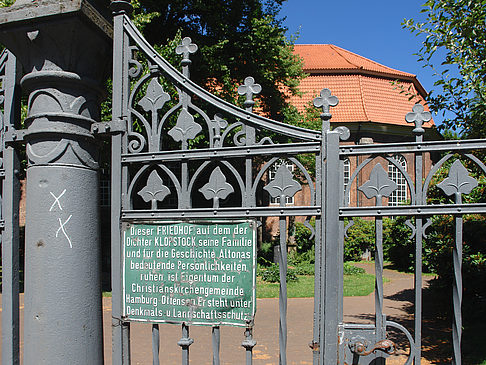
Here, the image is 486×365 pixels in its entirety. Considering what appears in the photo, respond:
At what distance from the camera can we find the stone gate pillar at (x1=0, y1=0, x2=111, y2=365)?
252 centimetres

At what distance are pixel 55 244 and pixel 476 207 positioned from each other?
8.18 ft

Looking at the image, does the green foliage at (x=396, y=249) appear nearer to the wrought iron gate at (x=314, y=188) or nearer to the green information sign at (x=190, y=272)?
the wrought iron gate at (x=314, y=188)

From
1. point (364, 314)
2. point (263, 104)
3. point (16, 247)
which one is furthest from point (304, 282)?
point (16, 247)

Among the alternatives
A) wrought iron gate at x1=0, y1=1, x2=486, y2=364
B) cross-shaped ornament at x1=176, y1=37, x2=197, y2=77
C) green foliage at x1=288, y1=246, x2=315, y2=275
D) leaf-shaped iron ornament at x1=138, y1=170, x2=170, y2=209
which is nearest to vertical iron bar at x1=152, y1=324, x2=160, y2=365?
wrought iron gate at x1=0, y1=1, x2=486, y2=364

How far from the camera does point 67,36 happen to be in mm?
2564

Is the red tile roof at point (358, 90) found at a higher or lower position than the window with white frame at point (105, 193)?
higher

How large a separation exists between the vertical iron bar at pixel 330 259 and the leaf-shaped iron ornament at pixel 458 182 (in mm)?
568

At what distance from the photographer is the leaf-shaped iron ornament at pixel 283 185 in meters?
2.34

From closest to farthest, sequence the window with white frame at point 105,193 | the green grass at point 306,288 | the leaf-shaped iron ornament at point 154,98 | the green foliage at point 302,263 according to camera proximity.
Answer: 1. the leaf-shaped iron ornament at point 154,98
2. the green grass at point 306,288
3. the green foliage at point 302,263
4. the window with white frame at point 105,193

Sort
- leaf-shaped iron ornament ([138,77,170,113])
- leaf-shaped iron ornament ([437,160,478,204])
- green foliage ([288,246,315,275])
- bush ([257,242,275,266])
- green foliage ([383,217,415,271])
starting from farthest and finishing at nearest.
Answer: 1. bush ([257,242,275,266])
2. green foliage ([383,217,415,271])
3. green foliage ([288,246,315,275])
4. leaf-shaped iron ornament ([138,77,170,113])
5. leaf-shaped iron ornament ([437,160,478,204])

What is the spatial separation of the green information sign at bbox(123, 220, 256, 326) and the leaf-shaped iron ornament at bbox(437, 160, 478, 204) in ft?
3.62

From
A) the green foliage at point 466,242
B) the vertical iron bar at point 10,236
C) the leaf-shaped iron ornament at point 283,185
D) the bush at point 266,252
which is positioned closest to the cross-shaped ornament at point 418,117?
the leaf-shaped iron ornament at point 283,185

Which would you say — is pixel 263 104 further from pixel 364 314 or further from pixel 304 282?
pixel 364 314

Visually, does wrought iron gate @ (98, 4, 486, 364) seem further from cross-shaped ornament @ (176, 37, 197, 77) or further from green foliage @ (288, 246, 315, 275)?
green foliage @ (288, 246, 315, 275)
